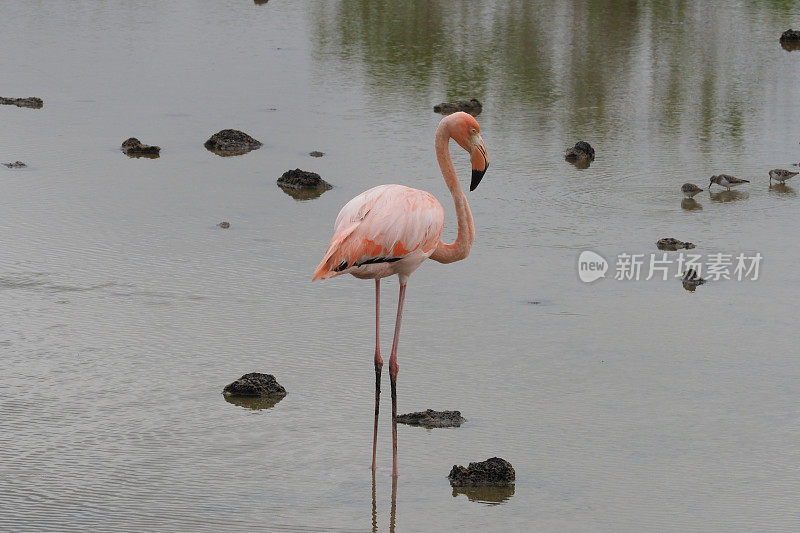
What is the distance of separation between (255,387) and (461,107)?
29.0 ft

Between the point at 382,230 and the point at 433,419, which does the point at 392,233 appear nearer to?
the point at 382,230

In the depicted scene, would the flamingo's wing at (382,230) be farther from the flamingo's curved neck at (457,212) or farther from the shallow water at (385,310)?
the shallow water at (385,310)

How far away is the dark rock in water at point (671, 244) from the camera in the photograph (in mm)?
10992

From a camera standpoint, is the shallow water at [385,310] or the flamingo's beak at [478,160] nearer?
the shallow water at [385,310]

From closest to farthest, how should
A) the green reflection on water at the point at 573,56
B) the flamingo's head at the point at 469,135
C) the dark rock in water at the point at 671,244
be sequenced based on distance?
the flamingo's head at the point at 469,135
the dark rock in water at the point at 671,244
the green reflection on water at the point at 573,56

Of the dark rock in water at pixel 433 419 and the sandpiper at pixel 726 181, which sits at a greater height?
the sandpiper at pixel 726 181

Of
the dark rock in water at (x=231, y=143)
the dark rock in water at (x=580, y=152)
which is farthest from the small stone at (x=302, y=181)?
the dark rock in water at (x=580, y=152)

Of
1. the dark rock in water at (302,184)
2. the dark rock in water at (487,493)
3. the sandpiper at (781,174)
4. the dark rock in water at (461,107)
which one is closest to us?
the dark rock in water at (487,493)

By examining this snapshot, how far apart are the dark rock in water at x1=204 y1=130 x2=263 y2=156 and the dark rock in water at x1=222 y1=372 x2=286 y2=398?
6.59 m

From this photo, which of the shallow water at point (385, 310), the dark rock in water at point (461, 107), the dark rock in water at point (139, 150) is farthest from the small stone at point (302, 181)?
the dark rock in water at point (461, 107)

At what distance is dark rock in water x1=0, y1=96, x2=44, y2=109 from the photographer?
1614 cm

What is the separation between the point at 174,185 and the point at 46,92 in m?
4.99

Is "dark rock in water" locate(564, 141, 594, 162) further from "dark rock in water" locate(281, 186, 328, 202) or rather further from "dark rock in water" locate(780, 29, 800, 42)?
"dark rock in water" locate(780, 29, 800, 42)

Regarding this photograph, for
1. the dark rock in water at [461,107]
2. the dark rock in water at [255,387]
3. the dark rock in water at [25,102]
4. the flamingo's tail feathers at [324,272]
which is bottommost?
the dark rock in water at [255,387]
